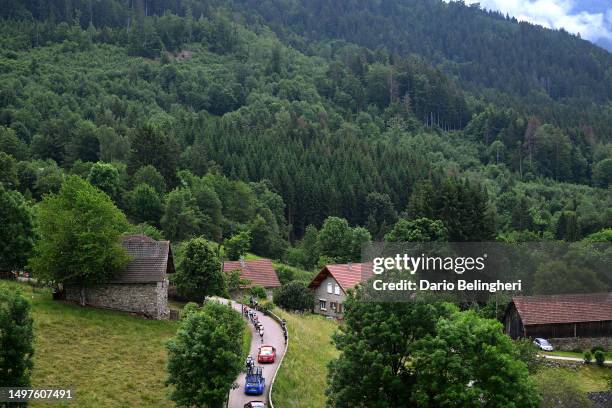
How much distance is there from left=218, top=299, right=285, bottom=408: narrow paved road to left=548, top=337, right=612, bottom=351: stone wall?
2310 cm

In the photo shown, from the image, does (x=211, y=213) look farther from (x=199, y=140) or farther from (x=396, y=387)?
(x=396, y=387)

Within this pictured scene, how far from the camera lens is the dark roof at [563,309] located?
62125 millimetres

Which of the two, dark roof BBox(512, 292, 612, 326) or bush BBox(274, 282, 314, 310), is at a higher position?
dark roof BBox(512, 292, 612, 326)

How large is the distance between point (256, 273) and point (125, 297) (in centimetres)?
2933

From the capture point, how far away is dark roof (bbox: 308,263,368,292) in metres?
75.2

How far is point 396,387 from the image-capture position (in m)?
33.0

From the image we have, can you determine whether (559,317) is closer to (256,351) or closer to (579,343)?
(579,343)

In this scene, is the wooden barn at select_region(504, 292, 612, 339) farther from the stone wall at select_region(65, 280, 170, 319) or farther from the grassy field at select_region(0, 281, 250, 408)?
the stone wall at select_region(65, 280, 170, 319)

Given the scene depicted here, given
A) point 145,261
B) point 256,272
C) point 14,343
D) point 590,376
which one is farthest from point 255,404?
point 256,272

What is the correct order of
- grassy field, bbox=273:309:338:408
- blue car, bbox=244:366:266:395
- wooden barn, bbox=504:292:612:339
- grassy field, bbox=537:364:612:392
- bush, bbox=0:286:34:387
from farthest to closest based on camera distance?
wooden barn, bbox=504:292:612:339
grassy field, bbox=537:364:612:392
grassy field, bbox=273:309:338:408
blue car, bbox=244:366:266:395
bush, bbox=0:286:34:387

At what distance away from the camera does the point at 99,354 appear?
4319 cm

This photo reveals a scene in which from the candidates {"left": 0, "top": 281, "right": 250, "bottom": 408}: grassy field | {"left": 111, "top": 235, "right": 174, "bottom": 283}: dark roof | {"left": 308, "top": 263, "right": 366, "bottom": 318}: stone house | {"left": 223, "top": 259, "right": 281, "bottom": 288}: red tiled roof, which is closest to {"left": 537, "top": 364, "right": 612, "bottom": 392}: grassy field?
{"left": 0, "top": 281, "right": 250, "bottom": 408}: grassy field

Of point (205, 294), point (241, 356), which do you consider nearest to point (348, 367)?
point (241, 356)

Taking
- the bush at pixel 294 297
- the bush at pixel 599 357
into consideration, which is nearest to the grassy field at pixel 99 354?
the bush at pixel 294 297
